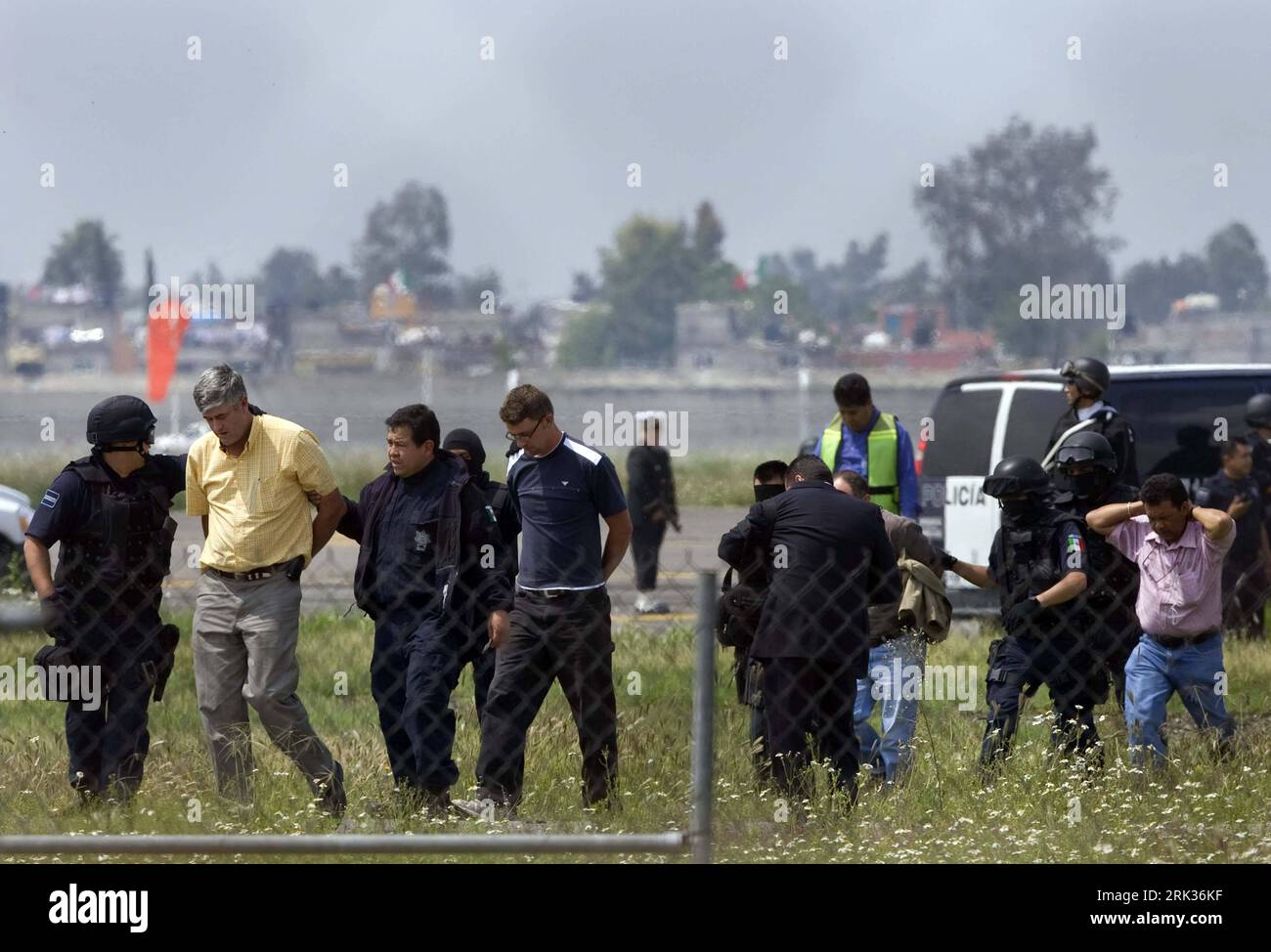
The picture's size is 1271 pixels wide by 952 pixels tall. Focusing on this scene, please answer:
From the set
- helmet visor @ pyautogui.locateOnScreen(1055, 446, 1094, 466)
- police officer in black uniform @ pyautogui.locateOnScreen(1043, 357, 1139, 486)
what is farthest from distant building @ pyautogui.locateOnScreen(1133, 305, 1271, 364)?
helmet visor @ pyautogui.locateOnScreen(1055, 446, 1094, 466)

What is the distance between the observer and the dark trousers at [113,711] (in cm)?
665

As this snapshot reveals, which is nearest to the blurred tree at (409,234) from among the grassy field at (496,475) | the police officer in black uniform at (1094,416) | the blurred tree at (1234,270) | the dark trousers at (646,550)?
the blurred tree at (1234,270)

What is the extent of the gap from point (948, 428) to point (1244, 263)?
310ft

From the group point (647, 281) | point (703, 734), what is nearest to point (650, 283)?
point (647, 281)

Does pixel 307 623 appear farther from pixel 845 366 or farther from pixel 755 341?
pixel 755 341

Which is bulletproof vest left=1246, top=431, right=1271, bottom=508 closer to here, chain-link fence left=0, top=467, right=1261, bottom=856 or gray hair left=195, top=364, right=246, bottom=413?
chain-link fence left=0, top=467, right=1261, bottom=856

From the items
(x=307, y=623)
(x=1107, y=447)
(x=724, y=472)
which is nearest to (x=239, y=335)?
(x=724, y=472)

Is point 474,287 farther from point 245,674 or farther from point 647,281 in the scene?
point 245,674

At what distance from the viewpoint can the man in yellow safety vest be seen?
9430mm

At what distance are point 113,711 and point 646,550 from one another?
7.46 m

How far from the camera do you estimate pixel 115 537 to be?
6625 millimetres

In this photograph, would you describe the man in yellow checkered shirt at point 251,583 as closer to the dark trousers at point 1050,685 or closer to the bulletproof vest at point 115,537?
the bulletproof vest at point 115,537

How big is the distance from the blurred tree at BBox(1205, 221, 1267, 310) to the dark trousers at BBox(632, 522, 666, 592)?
8931cm
